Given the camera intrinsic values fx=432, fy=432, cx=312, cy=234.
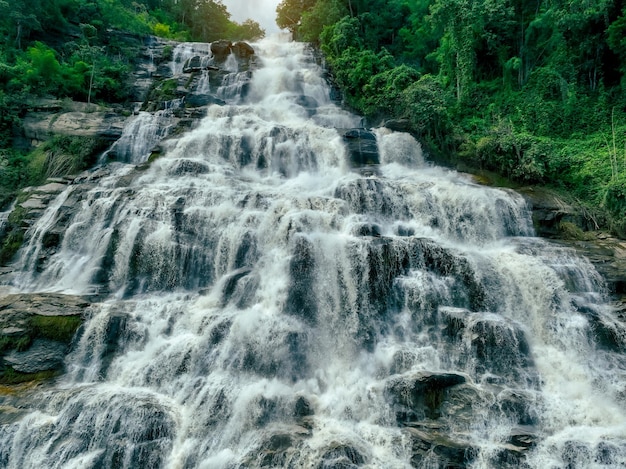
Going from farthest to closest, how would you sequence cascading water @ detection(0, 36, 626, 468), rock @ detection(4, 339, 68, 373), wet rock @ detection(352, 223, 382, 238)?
wet rock @ detection(352, 223, 382, 238) → rock @ detection(4, 339, 68, 373) → cascading water @ detection(0, 36, 626, 468)

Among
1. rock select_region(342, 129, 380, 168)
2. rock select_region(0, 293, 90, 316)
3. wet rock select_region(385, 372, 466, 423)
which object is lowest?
wet rock select_region(385, 372, 466, 423)

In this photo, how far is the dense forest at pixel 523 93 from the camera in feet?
65.2

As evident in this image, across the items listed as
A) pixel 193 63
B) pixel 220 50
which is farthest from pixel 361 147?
pixel 193 63

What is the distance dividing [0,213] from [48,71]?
Result: 13.4 metres

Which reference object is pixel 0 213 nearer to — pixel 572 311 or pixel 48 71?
pixel 48 71

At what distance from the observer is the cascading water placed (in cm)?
928

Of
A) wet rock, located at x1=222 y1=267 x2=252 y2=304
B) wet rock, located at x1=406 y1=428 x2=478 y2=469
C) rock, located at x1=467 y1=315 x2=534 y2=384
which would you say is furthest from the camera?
wet rock, located at x1=222 y1=267 x2=252 y2=304

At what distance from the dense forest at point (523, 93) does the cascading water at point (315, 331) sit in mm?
3975

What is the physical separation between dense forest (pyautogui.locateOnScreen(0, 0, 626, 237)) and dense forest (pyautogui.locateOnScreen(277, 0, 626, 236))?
2.4 inches

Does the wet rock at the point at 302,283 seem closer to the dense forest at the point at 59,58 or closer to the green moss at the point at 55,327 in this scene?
the green moss at the point at 55,327

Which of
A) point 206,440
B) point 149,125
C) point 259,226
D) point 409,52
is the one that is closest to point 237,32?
point 409,52

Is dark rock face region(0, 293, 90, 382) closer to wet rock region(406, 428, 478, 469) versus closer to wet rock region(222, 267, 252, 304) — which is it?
wet rock region(222, 267, 252, 304)

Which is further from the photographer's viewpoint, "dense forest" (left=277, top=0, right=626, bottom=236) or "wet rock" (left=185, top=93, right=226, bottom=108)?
"wet rock" (left=185, top=93, right=226, bottom=108)

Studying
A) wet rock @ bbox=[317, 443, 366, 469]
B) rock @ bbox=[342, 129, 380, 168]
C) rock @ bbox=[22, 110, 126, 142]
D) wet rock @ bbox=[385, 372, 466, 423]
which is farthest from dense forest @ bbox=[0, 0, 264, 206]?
wet rock @ bbox=[385, 372, 466, 423]
